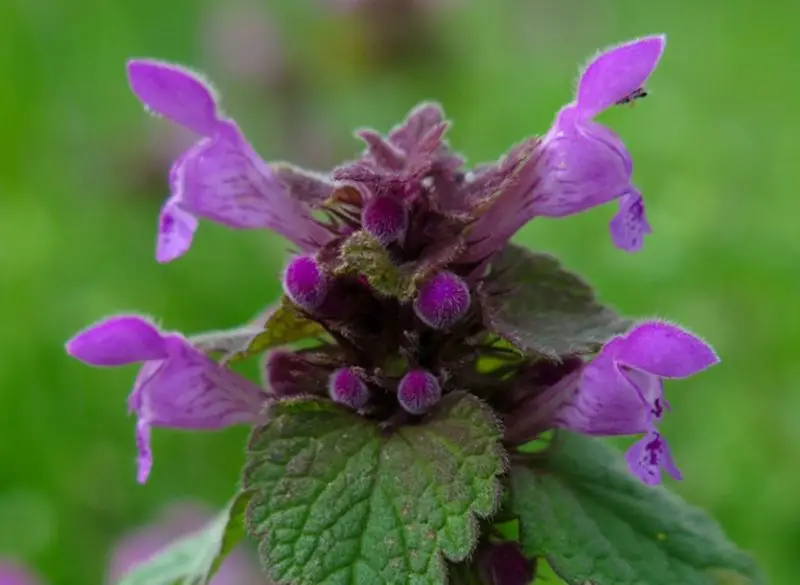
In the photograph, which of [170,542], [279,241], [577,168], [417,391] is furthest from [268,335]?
[279,241]

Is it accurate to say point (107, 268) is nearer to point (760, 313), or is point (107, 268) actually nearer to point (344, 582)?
point (760, 313)

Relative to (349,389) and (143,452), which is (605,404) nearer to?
(349,389)

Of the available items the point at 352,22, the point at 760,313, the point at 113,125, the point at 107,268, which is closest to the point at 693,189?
the point at 760,313

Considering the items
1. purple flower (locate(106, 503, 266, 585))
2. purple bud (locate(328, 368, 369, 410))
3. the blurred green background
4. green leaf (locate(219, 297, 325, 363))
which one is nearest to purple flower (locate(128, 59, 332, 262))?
green leaf (locate(219, 297, 325, 363))

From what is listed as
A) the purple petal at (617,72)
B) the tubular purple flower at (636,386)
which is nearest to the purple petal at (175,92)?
the purple petal at (617,72)

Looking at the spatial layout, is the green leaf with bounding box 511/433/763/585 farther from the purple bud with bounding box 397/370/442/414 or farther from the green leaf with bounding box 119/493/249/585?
the green leaf with bounding box 119/493/249/585

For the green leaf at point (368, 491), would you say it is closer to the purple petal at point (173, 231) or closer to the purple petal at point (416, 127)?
the purple petal at point (173, 231)
